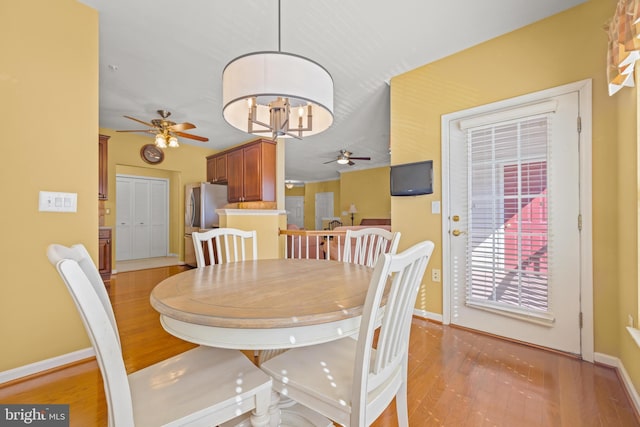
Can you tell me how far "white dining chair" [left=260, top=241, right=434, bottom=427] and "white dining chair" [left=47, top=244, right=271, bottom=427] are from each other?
0.43ft

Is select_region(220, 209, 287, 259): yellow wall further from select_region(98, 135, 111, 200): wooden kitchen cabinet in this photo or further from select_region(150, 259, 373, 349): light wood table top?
select_region(150, 259, 373, 349): light wood table top

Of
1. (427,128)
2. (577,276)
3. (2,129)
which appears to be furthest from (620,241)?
(2,129)

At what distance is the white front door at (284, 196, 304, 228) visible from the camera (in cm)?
1105

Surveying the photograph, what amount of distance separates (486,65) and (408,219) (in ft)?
5.09

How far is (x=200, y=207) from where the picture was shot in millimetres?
5117

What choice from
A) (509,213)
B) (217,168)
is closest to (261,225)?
(217,168)

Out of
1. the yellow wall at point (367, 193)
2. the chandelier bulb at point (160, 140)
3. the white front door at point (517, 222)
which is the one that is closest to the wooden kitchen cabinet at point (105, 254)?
the chandelier bulb at point (160, 140)

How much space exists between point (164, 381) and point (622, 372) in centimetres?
256

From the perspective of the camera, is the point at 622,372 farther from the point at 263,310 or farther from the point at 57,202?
the point at 57,202

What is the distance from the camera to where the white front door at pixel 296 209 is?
11047mm

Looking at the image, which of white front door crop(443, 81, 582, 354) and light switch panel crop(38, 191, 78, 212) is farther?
white front door crop(443, 81, 582, 354)

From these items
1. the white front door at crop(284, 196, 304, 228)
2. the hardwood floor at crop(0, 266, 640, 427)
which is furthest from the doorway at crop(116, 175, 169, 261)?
the white front door at crop(284, 196, 304, 228)

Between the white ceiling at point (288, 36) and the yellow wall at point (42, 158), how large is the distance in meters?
0.43

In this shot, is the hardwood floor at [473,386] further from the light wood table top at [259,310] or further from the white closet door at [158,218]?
the white closet door at [158,218]
